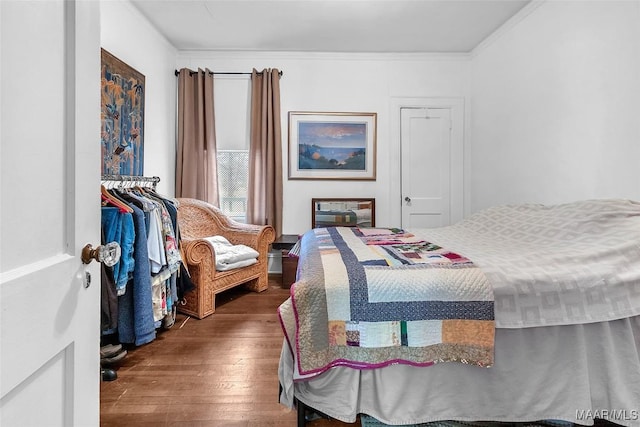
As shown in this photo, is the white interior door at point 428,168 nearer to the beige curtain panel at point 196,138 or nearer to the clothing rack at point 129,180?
the beige curtain panel at point 196,138

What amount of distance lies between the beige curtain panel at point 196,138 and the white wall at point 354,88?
0.17 metres

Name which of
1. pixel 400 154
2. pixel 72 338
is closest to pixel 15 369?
pixel 72 338

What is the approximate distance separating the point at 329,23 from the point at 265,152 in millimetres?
1532

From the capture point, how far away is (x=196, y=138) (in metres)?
4.11

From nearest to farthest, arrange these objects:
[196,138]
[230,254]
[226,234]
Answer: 1. [230,254]
2. [226,234]
3. [196,138]

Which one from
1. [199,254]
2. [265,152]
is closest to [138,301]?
[199,254]

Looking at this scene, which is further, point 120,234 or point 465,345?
point 120,234

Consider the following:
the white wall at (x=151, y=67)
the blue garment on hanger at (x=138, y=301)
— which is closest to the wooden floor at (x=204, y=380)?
the blue garment on hanger at (x=138, y=301)

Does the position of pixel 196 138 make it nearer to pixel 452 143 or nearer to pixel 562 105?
pixel 452 143

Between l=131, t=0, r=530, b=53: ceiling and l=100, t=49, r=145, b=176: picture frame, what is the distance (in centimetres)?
73

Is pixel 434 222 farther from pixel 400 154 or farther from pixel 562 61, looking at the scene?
pixel 562 61

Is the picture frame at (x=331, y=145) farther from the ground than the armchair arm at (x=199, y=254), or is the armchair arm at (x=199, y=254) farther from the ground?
the picture frame at (x=331, y=145)

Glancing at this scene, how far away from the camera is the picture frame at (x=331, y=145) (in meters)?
4.24

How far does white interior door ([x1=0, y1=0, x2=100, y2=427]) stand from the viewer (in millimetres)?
585
